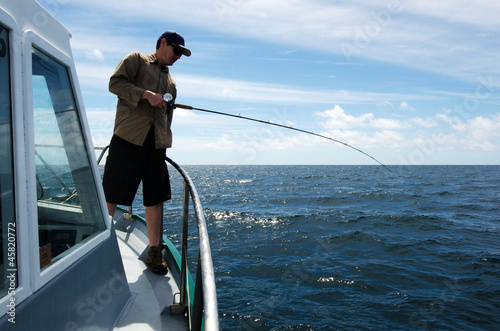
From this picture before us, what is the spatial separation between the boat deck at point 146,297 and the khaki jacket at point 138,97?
1074mm

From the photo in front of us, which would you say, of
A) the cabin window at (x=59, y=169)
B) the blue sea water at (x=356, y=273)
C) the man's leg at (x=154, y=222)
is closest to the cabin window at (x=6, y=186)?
the cabin window at (x=59, y=169)

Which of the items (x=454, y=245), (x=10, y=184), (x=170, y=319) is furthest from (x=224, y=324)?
(x=454, y=245)

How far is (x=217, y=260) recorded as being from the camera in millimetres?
7613

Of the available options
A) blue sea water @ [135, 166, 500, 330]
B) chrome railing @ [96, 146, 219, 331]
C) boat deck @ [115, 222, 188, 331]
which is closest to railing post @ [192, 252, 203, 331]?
chrome railing @ [96, 146, 219, 331]

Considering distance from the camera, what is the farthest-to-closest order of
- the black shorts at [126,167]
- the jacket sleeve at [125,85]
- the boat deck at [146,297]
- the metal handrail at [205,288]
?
1. the black shorts at [126,167]
2. the jacket sleeve at [125,85]
3. the boat deck at [146,297]
4. the metal handrail at [205,288]

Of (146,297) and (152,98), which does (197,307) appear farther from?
(152,98)

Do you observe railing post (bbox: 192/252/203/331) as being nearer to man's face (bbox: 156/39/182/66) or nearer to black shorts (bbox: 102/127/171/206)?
black shorts (bbox: 102/127/171/206)

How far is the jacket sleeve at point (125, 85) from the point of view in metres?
2.43

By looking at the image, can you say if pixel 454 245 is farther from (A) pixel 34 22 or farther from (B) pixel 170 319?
(A) pixel 34 22

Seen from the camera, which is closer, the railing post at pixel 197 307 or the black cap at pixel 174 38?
the railing post at pixel 197 307

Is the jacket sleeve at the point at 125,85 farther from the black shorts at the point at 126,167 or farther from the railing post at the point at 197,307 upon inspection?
the railing post at the point at 197,307

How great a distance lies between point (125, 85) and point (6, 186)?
1.49 metres

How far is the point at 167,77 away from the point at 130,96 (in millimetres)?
435

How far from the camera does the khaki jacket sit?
8.00ft
